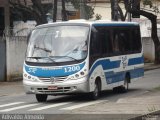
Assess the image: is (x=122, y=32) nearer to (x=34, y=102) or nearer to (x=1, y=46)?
(x=34, y=102)

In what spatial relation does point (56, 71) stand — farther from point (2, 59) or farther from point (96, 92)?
point (2, 59)

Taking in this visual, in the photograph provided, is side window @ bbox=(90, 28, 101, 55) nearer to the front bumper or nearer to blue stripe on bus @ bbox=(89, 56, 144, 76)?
blue stripe on bus @ bbox=(89, 56, 144, 76)

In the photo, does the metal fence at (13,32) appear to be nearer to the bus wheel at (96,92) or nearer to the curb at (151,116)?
the bus wheel at (96,92)

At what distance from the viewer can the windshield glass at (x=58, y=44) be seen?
707 inches

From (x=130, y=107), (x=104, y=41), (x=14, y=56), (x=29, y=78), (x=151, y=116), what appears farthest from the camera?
(x=14, y=56)

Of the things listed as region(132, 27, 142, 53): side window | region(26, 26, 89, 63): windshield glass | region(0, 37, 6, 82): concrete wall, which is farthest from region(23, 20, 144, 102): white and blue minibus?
region(0, 37, 6, 82): concrete wall

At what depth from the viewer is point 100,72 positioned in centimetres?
1875

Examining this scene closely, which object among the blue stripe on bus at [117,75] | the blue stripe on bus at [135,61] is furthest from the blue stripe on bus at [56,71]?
the blue stripe on bus at [135,61]

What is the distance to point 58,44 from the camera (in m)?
18.2

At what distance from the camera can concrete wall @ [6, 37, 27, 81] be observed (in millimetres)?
29391

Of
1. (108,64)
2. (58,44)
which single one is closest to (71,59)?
(58,44)

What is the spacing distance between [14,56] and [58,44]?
1196cm

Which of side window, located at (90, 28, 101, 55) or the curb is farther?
side window, located at (90, 28, 101, 55)

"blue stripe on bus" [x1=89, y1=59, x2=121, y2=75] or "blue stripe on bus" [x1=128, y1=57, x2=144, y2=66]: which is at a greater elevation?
"blue stripe on bus" [x1=89, y1=59, x2=121, y2=75]
